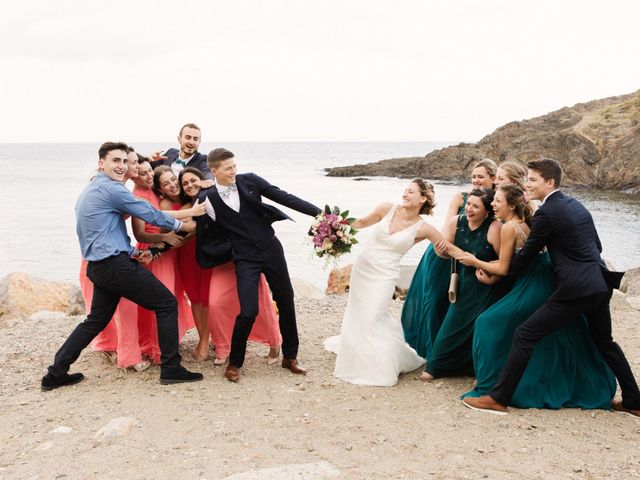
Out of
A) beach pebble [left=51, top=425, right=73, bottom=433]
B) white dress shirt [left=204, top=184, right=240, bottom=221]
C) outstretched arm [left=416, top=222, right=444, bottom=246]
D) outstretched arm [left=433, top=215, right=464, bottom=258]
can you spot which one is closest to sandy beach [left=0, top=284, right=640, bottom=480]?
beach pebble [left=51, top=425, right=73, bottom=433]

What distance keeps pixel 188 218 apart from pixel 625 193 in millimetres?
46916

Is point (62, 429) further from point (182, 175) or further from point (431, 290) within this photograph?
point (431, 290)

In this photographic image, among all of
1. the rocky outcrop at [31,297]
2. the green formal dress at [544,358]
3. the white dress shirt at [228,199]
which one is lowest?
the rocky outcrop at [31,297]

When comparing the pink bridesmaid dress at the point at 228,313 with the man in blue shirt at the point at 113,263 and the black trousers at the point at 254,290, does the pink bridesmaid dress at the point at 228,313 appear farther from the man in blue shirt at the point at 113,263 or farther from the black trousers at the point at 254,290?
the man in blue shirt at the point at 113,263

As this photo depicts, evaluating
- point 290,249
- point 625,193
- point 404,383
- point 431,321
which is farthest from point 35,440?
point 625,193

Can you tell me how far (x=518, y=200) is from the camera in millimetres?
5949

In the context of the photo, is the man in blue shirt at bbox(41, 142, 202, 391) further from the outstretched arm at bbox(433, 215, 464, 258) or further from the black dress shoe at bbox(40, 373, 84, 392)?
the outstretched arm at bbox(433, 215, 464, 258)

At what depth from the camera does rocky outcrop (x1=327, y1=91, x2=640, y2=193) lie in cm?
4969

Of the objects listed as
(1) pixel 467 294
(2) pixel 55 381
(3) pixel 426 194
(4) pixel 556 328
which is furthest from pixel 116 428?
(4) pixel 556 328

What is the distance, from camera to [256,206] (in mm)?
6648

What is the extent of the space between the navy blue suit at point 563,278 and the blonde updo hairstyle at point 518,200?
1.48 feet

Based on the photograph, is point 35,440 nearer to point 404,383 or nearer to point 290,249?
point 404,383

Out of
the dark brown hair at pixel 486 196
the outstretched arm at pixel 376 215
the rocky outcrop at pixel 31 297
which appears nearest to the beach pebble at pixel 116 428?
the outstretched arm at pixel 376 215

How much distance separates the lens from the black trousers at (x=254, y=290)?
6543mm
